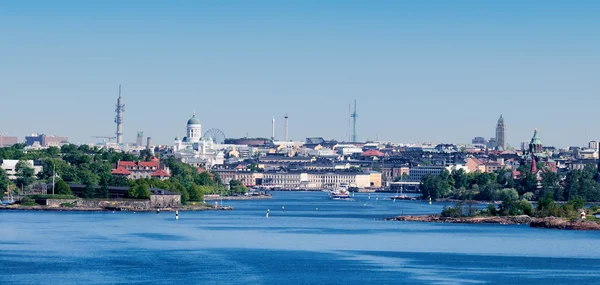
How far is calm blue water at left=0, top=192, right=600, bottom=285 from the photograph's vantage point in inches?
1620

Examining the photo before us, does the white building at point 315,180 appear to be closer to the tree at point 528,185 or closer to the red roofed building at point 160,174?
the tree at point 528,185

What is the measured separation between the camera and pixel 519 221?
68000 millimetres

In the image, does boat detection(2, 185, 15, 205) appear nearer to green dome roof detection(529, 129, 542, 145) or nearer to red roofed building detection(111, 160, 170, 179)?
red roofed building detection(111, 160, 170, 179)

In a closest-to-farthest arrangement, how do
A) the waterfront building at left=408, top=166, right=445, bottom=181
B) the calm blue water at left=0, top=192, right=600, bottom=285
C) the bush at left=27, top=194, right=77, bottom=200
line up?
1. the calm blue water at left=0, top=192, right=600, bottom=285
2. the bush at left=27, top=194, right=77, bottom=200
3. the waterfront building at left=408, top=166, right=445, bottom=181

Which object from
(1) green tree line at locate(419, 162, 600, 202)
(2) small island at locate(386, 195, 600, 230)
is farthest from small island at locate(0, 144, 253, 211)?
(2) small island at locate(386, 195, 600, 230)

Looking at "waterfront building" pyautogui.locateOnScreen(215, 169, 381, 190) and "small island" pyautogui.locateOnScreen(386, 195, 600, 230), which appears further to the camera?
"waterfront building" pyautogui.locateOnScreen(215, 169, 381, 190)

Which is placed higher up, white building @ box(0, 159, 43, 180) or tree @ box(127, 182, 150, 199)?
white building @ box(0, 159, 43, 180)

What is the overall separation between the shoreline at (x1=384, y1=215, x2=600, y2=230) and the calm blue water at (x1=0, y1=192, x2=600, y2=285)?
1.62 metres

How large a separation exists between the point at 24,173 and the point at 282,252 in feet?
156

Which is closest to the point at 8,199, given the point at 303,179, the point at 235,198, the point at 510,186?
the point at 235,198

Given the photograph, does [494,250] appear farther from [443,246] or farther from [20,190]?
[20,190]

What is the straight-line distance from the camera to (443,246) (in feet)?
170

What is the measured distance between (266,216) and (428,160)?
3853 inches

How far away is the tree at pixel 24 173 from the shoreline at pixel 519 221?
1085 inches
